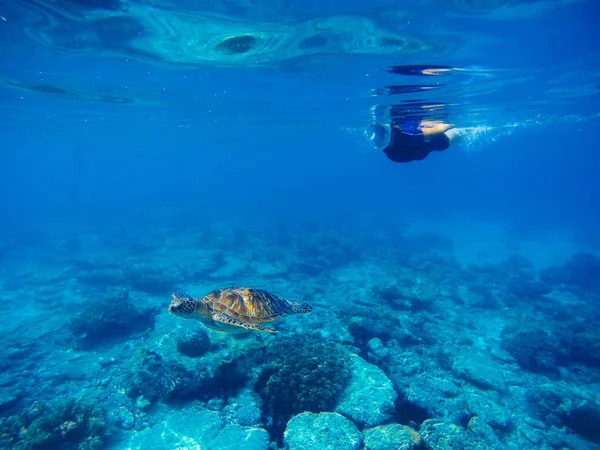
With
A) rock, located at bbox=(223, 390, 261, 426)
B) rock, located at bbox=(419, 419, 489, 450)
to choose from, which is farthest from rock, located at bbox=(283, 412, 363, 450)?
rock, located at bbox=(419, 419, 489, 450)

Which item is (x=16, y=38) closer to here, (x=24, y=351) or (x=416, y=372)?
(x=24, y=351)

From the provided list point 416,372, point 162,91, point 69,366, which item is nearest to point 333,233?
point 162,91

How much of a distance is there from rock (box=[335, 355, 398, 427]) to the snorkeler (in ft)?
17.3

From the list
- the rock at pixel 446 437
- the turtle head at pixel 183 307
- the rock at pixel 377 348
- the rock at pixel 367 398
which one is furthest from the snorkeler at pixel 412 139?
the rock at pixel 377 348

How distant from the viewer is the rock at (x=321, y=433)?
19.5 ft

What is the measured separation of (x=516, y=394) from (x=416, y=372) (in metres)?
3.31

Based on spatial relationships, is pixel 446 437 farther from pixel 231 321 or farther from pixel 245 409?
pixel 231 321

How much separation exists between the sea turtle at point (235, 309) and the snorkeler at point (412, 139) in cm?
363

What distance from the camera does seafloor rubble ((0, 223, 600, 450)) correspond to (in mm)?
7062

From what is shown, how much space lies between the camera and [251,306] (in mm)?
6605

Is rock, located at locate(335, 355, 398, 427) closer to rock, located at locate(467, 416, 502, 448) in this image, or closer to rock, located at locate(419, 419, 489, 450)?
A: rock, located at locate(419, 419, 489, 450)

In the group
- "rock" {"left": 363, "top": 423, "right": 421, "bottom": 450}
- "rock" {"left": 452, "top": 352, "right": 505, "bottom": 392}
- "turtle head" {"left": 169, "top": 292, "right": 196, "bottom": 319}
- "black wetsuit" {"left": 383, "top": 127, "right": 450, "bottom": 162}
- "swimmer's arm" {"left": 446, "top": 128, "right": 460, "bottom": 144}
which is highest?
"swimmer's arm" {"left": 446, "top": 128, "right": 460, "bottom": 144}

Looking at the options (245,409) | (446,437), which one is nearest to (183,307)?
(245,409)

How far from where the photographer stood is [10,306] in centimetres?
1677
